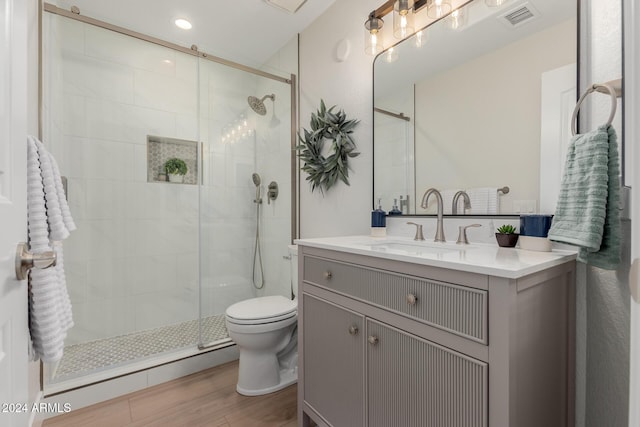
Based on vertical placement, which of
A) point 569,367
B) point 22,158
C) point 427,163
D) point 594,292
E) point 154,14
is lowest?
point 569,367

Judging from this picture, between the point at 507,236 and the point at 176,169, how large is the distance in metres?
2.41

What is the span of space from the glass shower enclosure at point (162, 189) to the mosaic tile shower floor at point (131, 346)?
0.01 meters

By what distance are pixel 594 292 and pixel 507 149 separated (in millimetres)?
598

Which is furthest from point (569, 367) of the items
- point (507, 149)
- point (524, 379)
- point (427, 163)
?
point (427, 163)

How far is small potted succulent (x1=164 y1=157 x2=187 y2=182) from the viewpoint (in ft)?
8.35

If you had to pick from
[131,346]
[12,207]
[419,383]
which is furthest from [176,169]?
[419,383]

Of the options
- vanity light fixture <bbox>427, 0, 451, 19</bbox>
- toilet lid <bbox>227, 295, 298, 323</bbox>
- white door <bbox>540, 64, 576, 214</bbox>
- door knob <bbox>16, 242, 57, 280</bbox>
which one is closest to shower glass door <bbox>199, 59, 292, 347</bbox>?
toilet lid <bbox>227, 295, 298, 323</bbox>

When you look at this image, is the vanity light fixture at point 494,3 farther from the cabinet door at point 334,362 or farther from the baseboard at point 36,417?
the baseboard at point 36,417

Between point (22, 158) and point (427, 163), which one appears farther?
point (427, 163)

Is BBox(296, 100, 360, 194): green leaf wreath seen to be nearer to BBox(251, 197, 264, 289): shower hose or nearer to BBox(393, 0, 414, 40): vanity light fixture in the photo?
BBox(393, 0, 414, 40): vanity light fixture

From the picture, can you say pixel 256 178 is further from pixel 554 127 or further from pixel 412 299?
pixel 554 127

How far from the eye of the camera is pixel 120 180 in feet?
7.77

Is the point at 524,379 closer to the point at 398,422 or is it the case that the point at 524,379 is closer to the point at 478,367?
the point at 478,367

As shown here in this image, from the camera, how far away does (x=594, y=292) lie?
1.03 metres
